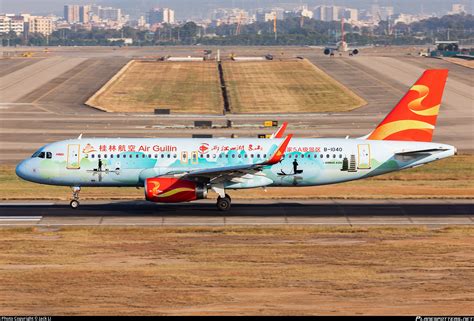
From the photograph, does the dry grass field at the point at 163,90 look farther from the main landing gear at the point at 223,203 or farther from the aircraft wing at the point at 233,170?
the aircraft wing at the point at 233,170

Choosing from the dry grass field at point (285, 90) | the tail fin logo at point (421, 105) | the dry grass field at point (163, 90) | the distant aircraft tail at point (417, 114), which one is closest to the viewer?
the distant aircraft tail at point (417, 114)

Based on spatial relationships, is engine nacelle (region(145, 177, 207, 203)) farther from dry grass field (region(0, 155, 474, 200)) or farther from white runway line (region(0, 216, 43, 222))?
dry grass field (region(0, 155, 474, 200))

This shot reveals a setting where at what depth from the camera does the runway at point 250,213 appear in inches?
1977

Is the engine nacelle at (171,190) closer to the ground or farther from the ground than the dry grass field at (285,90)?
closer to the ground

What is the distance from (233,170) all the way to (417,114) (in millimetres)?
12551

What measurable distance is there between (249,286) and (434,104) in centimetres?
2514

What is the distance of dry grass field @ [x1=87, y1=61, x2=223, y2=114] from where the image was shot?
436ft

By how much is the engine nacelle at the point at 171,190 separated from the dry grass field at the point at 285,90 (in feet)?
255

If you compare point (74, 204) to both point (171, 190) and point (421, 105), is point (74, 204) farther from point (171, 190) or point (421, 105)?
point (421, 105)

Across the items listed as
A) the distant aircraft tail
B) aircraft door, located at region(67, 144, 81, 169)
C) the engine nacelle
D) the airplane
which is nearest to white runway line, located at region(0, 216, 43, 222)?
the airplane

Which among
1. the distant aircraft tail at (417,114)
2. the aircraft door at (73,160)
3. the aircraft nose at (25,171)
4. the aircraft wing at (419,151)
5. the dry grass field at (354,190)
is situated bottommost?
the dry grass field at (354,190)

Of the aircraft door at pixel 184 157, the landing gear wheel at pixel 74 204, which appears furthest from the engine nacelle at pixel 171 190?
the landing gear wheel at pixel 74 204

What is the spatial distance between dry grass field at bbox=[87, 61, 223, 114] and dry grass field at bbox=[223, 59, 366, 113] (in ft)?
11.8

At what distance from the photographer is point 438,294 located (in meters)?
34.4
